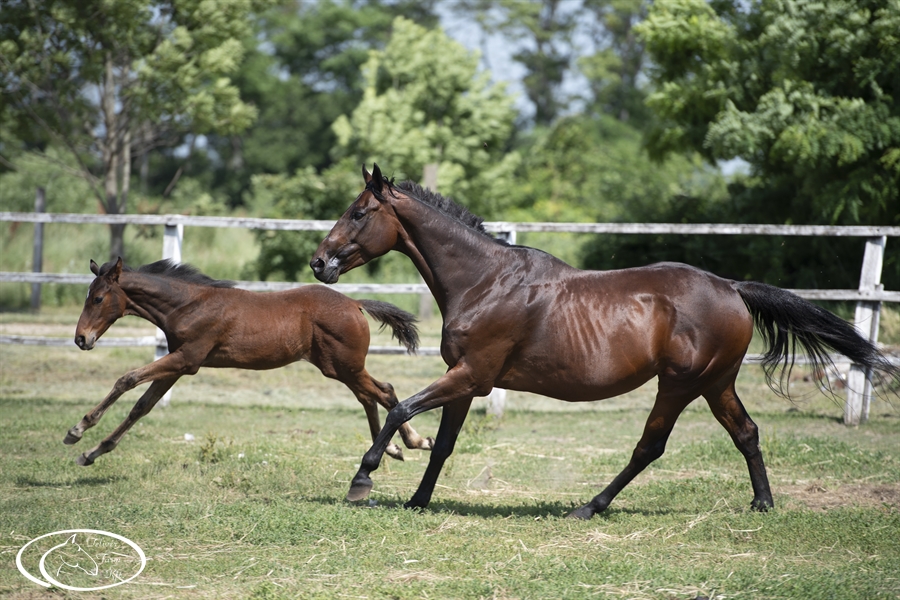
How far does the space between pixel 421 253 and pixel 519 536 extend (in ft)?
5.90

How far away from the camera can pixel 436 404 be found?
516cm

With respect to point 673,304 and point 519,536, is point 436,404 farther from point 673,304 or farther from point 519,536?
point 673,304

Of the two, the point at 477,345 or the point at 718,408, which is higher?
the point at 477,345

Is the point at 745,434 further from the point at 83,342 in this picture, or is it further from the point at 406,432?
the point at 83,342

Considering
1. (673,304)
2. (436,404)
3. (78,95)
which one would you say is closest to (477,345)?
(436,404)

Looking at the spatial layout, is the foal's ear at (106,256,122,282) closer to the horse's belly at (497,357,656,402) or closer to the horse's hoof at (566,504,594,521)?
the horse's belly at (497,357,656,402)

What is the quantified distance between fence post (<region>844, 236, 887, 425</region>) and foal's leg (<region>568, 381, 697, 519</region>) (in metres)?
4.08

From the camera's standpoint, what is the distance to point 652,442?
17.8 ft

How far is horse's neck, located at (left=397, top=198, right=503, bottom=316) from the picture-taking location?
17.5 ft

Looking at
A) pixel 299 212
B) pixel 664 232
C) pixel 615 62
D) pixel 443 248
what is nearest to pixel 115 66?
pixel 299 212

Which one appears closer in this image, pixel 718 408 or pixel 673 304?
pixel 673 304

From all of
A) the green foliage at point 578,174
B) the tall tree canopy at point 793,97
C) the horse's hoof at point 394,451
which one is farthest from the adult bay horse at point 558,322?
the green foliage at point 578,174

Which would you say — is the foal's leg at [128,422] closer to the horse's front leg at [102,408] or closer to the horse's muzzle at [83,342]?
the horse's front leg at [102,408]

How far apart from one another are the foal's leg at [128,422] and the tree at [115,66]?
8441mm
